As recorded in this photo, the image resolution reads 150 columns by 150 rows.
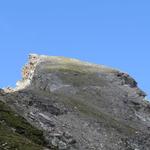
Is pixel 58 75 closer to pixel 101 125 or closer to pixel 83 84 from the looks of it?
pixel 83 84

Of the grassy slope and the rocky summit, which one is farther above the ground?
the rocky summit

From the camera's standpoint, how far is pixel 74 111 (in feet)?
320

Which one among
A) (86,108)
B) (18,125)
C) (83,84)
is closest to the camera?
(18,125)

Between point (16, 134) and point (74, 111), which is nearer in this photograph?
point (16, 134)

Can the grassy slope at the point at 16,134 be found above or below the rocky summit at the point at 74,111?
below

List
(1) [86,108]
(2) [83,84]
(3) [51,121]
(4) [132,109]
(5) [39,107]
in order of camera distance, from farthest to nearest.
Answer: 1. (2) [83,84]
2. (4) [132,109]
3. (1) [86,108]
4. (5) [39,107]
5. (3) [51,121]

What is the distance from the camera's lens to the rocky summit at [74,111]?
66.1 metres

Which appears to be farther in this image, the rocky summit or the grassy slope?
the rocky summit

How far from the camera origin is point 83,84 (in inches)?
5251

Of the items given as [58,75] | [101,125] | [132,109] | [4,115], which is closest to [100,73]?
[58,75]

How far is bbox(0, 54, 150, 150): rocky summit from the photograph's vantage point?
6612 cm

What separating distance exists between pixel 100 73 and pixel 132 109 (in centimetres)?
2957

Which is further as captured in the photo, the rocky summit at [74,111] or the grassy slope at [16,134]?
the rocky summit at [74,111]

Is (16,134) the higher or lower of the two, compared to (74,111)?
lower
